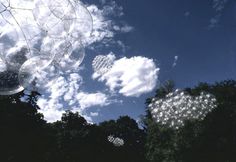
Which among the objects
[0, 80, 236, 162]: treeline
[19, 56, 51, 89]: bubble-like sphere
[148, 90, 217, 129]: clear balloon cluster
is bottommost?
[19, 56, 51, 89]: bubble-like sphere

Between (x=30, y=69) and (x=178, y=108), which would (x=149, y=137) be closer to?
(x=178, y=108)

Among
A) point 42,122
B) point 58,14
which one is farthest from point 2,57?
point 42,122

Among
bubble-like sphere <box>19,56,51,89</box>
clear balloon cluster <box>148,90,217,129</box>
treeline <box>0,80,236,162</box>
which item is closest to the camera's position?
bubble-like sphere <box>19,56,51,89</box>

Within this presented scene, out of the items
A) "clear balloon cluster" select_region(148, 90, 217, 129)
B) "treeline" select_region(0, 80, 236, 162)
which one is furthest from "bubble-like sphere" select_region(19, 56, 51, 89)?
"treeline" select_region(0, 80, 236, 162)

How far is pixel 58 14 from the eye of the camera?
945 centimetres

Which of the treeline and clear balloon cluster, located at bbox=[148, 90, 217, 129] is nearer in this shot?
clear balloon cluster, located at bbox=[148, 90, 217, 129]

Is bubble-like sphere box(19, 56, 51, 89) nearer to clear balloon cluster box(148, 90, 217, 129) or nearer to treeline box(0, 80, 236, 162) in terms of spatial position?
clear balloon cluster box(148, 90, 217, 129)

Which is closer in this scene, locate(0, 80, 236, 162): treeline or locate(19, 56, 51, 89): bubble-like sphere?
locate(19, 56, 51, 89): bubble-like sphere

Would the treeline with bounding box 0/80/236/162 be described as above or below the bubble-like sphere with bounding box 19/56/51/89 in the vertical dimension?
above

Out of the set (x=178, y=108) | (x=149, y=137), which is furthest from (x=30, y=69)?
(x=149, y=137)

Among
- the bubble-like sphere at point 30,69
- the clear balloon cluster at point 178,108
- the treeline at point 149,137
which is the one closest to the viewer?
the bubble-like sphere at point 30,69

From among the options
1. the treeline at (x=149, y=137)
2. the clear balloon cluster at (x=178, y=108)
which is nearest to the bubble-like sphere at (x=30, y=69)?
the clear balloon cluster at (x=178, y=108)

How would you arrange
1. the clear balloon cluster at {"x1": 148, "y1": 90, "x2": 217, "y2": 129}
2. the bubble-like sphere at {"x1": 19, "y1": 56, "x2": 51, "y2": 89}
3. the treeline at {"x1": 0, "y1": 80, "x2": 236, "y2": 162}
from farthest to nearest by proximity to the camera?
1. the treeline at {"x1": 0, "y1": 80, "x2": 236, "y2": 162}
2. the clear balloon cluster at {"x1": 148, "y1": 90, "x2": 217, "y2": 129}
3. the bubble-like sphere at {"x1": 19, "y1": 56, "x2": 51, "y2": 89}

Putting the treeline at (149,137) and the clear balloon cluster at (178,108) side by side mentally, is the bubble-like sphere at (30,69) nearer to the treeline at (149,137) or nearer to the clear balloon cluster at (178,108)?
the clear balloon cluster at (178,108)
